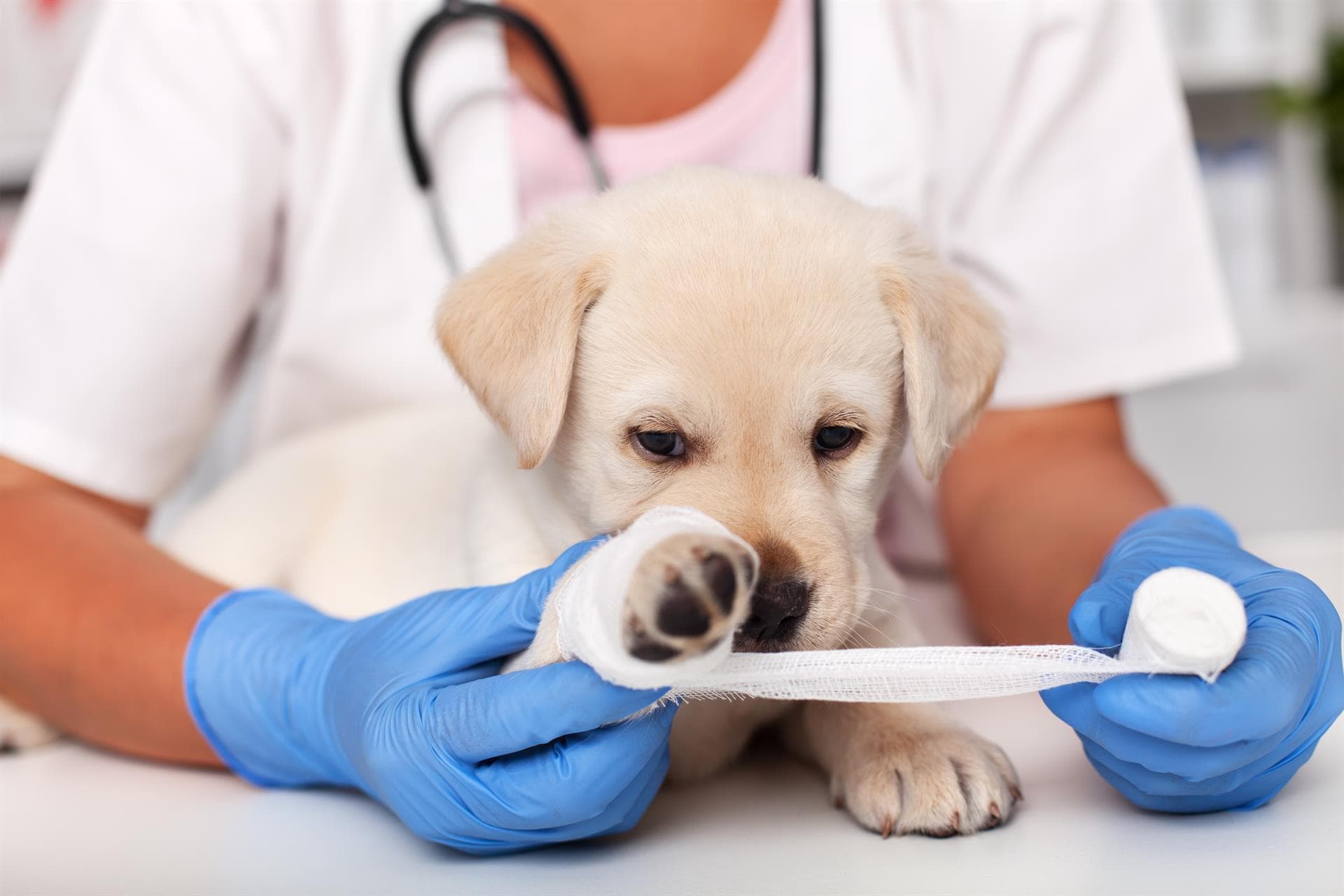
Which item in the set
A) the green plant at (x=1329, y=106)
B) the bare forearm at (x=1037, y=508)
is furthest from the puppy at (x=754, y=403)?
the green plant at (x=1329, y=106)

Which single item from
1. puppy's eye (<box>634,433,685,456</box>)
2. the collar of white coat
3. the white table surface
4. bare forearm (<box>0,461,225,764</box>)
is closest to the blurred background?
the collar of white coat

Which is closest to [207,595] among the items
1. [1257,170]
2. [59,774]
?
[59,774]

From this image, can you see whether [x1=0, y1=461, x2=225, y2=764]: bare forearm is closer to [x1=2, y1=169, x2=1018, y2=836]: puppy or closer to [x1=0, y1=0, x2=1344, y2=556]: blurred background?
[x1=2, y1=169, x2=1018, y2=836]: puppy

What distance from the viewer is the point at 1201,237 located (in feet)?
6.89

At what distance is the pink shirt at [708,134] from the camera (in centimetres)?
203

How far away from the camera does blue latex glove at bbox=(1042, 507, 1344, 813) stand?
3.39 ft

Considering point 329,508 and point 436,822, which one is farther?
point 329,508

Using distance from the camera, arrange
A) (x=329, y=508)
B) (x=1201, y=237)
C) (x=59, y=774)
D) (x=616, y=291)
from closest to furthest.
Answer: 1. (x=616, y=291)
2. (x=59, y=774)
3. (x=329, y=508)
4. (x=1201, y=237)

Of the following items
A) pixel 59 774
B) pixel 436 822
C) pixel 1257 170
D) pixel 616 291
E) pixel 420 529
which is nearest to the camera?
pixel 436 822

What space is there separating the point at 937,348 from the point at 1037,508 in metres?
0.62

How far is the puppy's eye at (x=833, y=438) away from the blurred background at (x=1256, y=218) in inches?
94.1

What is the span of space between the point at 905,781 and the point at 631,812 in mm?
270

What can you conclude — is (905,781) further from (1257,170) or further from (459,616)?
(1257,170)

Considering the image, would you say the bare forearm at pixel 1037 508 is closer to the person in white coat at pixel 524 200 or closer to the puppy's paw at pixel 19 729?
the person in white coat at pixel 524 200
